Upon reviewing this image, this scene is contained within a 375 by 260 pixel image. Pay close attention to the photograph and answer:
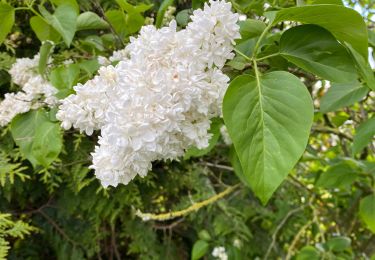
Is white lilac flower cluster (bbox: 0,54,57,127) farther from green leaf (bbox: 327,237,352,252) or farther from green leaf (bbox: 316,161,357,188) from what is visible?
green leaf (bbox: 327,237,352,252)

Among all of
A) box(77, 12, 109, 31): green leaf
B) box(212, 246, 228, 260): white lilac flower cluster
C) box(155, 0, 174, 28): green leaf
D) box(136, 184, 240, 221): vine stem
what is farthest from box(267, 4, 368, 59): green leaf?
box(212, 246, 228, 260): white lilac flower cluster

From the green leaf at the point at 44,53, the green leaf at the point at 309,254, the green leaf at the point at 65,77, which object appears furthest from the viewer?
the green leaf at the point at 309,254

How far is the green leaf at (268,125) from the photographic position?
1.73 feet

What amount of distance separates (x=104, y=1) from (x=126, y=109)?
3.06 feet

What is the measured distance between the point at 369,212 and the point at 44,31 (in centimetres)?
99

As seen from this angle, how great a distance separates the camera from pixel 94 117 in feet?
2.17

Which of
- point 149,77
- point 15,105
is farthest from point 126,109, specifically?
point 15,105

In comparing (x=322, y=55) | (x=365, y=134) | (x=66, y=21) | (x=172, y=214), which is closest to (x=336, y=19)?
(x=322, y=55)

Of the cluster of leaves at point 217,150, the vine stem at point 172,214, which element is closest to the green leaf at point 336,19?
the cluster of leaves at point 217,150

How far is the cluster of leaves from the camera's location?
1.86ft

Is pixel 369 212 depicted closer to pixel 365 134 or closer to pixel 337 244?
pixel 337 244

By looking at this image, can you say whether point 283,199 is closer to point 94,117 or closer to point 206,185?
point 206,185

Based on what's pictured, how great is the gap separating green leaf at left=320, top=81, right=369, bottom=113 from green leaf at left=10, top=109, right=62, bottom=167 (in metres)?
0.61

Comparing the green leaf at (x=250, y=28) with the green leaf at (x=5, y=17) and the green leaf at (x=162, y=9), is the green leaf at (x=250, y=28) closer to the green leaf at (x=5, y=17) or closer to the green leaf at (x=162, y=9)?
the green leaf at (x=162, y=9)
